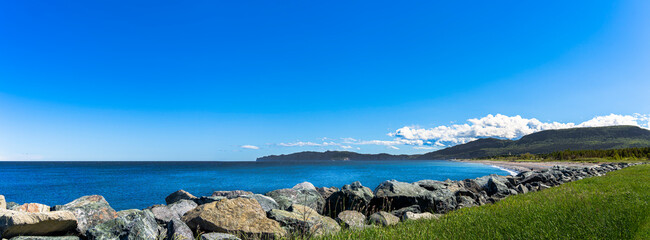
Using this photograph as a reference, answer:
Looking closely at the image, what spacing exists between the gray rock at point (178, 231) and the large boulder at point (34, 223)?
212cm

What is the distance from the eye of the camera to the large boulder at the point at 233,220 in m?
8.05

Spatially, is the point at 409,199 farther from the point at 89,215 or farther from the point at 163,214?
the point at 89,215

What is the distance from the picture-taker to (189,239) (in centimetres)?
753

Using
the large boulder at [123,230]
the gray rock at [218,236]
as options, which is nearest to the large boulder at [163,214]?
the large boulder at [123,230]

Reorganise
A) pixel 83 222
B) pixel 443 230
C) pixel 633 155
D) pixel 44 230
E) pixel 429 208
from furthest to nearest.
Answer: pixel 633 155, pixel 429 208, pixel 83 222, pixel 443 230, pixel 44 230

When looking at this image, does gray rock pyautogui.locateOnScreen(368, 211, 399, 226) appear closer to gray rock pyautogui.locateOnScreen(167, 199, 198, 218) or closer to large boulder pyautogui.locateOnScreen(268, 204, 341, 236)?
large boulder pyautogui.locateOnScreen(268, 204, 341, 236)

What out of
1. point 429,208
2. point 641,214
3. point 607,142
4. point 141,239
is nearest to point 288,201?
point 429,208

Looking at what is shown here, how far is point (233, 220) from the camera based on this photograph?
828 centimetres

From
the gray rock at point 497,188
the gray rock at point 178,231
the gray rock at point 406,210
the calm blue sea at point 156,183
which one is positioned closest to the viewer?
the gray rock at point 178,231

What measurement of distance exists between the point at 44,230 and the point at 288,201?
335 inches

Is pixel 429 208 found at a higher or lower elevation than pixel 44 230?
lower

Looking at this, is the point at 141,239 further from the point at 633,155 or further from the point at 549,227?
the point at 633,155

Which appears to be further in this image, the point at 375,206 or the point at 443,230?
the point at 375,206

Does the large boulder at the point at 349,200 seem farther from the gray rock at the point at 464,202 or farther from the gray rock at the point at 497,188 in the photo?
the gray rock at the point at 497,188
